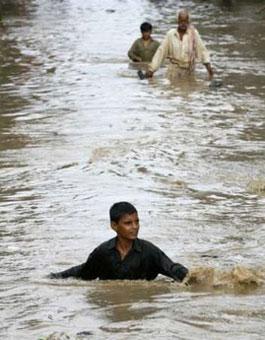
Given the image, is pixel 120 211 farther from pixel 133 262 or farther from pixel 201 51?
pixel 201 51

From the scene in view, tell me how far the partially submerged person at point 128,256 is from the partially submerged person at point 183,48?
9.66 m

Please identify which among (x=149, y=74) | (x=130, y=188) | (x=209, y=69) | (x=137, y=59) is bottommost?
(x=137, y=59)

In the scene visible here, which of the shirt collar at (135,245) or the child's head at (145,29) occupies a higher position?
the shirt collar at (135,245)

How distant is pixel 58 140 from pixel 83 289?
5889 mm

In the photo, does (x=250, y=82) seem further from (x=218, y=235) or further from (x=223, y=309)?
(x=223, y=309)

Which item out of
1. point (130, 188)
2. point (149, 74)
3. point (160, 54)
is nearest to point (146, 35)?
point (149, 74)

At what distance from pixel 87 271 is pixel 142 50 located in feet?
41.9

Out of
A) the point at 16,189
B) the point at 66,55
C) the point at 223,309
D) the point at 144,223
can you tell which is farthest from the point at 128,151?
the point at 66,55

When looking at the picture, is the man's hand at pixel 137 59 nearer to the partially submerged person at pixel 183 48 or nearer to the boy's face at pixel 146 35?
the boy's face at pixel 146 35

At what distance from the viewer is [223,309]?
19.1ft

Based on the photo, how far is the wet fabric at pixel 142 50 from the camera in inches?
748

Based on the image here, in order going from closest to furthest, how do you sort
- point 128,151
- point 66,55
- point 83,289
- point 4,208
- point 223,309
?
point 223,309 → point 83,289 → point 4,208 → point 128,151 → point 66,55

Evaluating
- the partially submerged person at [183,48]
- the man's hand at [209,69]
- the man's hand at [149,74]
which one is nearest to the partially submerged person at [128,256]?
the partially submerged person at [183,48]

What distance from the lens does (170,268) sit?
6395 millimetres
